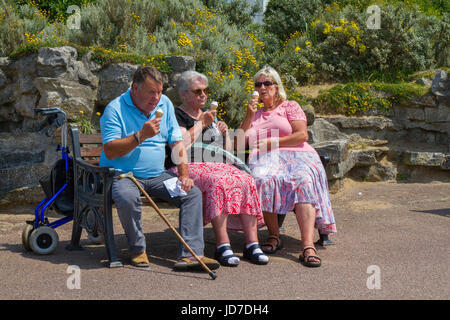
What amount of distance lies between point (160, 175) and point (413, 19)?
26.9 ft

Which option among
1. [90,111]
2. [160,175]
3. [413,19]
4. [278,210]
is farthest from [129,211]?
[413,19]

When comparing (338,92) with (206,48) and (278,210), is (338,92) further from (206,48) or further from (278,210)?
(278,210)

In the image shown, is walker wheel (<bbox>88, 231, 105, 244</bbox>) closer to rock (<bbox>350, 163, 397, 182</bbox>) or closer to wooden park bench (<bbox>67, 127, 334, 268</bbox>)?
wooden park bench (<bbox>67, 127, 334, 268</bbox>)

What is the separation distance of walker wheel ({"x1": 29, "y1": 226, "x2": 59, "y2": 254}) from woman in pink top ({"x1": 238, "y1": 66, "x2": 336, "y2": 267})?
65.7 inches

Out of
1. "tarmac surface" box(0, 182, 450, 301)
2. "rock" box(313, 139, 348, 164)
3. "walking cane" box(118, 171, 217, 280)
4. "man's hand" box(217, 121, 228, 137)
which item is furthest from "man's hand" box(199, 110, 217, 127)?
"rock" box(313, 139, 348, 164)

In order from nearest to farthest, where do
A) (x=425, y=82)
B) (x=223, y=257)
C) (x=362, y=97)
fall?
(x=223, y=257) → (x=362, y=97) → (x=425, y=82)

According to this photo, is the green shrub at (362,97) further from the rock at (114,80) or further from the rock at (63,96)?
the rock at (63,96)

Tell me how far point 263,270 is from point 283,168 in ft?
3.33

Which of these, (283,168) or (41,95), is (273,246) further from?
(41,95)

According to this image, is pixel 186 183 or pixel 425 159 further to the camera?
pixel 425 159

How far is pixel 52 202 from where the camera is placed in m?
4.18

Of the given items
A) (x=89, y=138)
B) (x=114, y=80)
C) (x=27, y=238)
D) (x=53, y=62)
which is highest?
(x=53, y=62)

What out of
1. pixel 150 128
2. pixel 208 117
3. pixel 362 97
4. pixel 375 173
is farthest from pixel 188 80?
pixel 362 97

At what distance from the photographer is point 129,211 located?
366 centimetres
